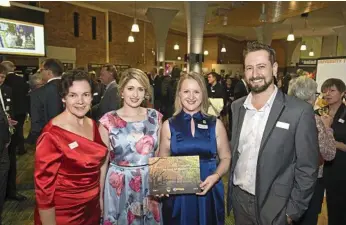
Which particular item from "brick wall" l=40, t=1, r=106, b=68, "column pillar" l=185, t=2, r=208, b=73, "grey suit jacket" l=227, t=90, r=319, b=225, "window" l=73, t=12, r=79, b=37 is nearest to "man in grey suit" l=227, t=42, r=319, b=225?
"grey suit jacket" l=227, t=90, r=319, b=225

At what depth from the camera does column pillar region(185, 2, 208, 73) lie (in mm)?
9500

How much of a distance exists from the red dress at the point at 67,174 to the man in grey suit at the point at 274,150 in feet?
3.33

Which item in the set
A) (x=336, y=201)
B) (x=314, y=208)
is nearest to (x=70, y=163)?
(x=314, y=208)

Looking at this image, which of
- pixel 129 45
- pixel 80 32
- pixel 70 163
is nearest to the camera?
pixel 70 163

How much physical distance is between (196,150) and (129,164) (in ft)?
1.74

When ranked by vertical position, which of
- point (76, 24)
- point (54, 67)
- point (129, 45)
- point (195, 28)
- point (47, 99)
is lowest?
point (47, 99)

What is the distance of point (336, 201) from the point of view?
122 inches

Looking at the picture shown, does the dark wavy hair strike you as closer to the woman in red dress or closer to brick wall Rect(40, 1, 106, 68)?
the woman in red dress

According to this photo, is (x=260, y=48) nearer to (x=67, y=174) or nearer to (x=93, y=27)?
(x=67, y=174)

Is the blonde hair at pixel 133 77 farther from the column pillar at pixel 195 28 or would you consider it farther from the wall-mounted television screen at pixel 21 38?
the wall-mounted television screen at pixel 21 38

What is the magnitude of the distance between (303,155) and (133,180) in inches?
48.0

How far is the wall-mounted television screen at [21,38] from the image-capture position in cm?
910

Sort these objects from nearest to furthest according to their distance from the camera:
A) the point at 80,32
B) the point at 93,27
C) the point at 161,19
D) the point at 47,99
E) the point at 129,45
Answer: the point at 47,99 < the point at 80,32 < the point at 161,19 < the point at 93,27 < the point at 129,45

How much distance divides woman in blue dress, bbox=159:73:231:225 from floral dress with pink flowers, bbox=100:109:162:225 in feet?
0.54
